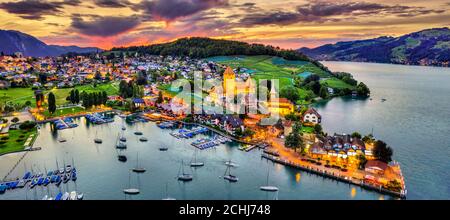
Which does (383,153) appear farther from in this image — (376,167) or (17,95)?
(17,95)

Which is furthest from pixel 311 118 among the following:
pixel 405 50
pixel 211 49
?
pixel 405 50

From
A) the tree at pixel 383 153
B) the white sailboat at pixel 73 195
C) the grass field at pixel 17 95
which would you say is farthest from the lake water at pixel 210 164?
the grass field at pixel 17 95

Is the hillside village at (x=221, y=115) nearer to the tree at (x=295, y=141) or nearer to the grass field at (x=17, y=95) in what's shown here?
the tree at (x=295, y=141)

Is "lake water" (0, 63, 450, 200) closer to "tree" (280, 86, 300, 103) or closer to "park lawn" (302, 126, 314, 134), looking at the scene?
"park lawn" (302, 126, 314, 134)

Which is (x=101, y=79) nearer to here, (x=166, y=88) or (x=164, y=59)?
(x=166, y=88)
